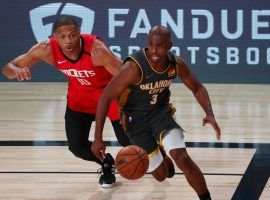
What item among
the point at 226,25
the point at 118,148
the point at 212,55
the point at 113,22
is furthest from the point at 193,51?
the point at 118,148

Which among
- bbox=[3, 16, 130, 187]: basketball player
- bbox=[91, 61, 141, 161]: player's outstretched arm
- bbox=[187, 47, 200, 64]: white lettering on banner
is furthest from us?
bbox=[187, 47, 200, 64]: white lettering on banner

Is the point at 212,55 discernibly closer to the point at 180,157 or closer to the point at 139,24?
the point at 139,24

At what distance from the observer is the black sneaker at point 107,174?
610 centimetres

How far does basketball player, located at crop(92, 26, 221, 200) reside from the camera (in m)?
4.99

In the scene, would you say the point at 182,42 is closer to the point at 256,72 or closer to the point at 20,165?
the point at 256,72

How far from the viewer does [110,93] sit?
4980 millimetres

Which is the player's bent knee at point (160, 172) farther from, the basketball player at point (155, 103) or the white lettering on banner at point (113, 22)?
the white lettering on banner at point (113, 22)

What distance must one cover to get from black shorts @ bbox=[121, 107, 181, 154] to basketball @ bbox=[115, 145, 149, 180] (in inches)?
10.9

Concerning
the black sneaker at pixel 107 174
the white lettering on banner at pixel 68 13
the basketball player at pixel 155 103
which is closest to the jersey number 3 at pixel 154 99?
the basketball player at pixel 155 103

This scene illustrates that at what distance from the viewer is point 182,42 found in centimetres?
1255

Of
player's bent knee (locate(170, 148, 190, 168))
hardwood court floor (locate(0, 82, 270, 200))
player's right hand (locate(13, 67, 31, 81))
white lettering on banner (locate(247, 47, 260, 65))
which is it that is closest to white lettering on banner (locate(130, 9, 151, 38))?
hardwood court floor (locate(0, 82, 270, 200))

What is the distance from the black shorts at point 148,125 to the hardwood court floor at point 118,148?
1.64 feet

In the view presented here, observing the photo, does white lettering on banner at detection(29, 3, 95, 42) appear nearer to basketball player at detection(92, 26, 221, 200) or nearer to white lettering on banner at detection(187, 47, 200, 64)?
white lettering on banner at detection(187, 47, 200, 64)

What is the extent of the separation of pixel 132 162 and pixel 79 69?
1.13m
